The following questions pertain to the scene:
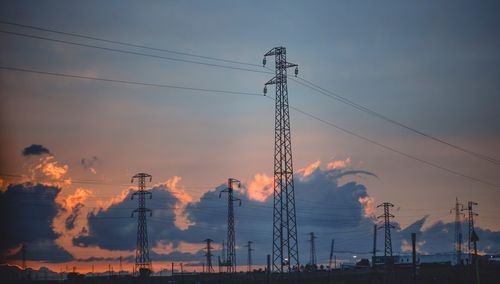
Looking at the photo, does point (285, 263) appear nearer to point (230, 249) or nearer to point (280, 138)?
point (280, 138)

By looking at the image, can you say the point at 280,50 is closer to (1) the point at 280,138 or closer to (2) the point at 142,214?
(1) the point at 280,138

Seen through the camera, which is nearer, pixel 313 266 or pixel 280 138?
pixel 280 138

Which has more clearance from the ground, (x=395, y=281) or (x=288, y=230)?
(x=288, y=230)

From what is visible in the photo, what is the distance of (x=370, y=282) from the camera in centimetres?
10350

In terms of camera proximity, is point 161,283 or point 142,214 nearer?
point 142,214

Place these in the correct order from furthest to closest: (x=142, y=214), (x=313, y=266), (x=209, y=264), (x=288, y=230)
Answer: (x=313, y=266), (x=209, y=264), (x=142, y=214), (x=288, y=230)

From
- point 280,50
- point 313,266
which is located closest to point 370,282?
point 280,50

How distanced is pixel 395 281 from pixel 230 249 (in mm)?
26780

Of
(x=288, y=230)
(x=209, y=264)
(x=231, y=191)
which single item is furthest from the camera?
(x=209, y=264)

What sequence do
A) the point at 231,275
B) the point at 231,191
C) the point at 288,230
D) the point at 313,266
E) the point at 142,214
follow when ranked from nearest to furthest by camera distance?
the point at 288,230 < the point at 142,214 < the point at 231,191 < the point at 231,275 < the point at 313,266

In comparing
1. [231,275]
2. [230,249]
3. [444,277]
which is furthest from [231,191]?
[444,277]

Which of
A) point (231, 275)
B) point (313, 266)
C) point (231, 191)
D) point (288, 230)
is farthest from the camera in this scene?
point (313, 266)

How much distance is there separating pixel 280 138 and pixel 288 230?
11523mm

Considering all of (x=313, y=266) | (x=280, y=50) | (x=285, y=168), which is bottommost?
(x=313, y=266)
